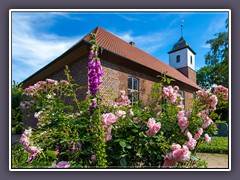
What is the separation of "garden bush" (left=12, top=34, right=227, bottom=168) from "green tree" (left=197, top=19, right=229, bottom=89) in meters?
0.31

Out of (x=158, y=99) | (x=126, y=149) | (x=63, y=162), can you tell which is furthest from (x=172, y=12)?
(x=63, y=162)

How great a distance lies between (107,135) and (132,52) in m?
2.52

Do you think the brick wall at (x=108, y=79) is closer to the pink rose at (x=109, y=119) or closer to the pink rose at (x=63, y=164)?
the pink rose at (x=109, y=119)

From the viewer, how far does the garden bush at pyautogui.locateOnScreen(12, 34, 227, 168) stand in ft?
5.38

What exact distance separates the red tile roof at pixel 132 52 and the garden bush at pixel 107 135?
498mm

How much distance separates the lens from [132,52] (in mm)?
3904

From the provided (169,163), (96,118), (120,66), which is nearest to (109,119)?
(96,118)

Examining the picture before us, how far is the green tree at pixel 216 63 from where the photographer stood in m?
2.13

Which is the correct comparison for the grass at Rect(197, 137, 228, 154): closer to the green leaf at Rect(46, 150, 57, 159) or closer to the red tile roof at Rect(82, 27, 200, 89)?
the red tile roof at Rect(82, 27, 200, 89)

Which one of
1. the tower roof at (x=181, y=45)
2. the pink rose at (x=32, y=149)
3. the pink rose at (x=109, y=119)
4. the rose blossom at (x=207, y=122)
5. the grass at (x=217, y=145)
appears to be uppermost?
the tower roof at (x=181, y=45)

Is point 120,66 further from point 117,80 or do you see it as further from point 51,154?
point 51,154

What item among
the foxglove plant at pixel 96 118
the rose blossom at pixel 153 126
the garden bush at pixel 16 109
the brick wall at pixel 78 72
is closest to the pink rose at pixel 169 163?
the rose blossom at pixel 153 126

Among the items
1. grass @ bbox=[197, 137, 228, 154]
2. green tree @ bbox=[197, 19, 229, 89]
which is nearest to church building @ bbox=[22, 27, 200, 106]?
green tree @ bbox=[197, 19, 229, 89]

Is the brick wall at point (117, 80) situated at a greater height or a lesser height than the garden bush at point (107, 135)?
greater
